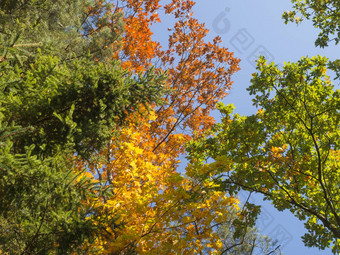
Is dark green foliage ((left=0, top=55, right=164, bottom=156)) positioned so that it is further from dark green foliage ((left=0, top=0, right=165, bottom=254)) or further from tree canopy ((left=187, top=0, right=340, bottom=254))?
tree canopy ((left=187, top=0, right=340, bottom=254))

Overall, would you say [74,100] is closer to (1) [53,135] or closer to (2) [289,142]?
(1) [53,135]

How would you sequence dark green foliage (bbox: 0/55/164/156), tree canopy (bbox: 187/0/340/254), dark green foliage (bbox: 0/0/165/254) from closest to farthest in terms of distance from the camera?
dark green foliage (bbox: 0/0/165/254), dark green foliage (bbox: 0/55/164/156), tree canopy (bbox: 187/0/340/254)

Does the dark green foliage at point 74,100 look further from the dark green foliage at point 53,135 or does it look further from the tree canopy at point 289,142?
the tree canopy at point 289,142

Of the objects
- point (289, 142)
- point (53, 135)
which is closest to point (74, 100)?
point (53, 135)

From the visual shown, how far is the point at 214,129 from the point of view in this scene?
7512mm

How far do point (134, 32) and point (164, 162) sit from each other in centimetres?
508

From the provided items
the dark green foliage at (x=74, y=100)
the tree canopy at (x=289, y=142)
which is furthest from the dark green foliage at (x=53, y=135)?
the tree canopy at (x=289, y=142)

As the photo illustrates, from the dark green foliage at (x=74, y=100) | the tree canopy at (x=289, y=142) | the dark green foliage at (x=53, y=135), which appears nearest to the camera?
the dark green foliage at (x=53, y=135)

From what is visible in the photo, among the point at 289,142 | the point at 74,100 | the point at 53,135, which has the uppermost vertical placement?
the point at 74,100

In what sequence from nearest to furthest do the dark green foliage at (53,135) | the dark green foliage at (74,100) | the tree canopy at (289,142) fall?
the dark green foliage at (53,135) → the dark green foliage at (74,100) → the tree canopy at (289,142)

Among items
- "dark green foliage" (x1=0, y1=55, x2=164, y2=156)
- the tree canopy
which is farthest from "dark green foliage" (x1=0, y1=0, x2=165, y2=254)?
the tree canopy

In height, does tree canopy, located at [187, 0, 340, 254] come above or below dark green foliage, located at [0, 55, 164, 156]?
below

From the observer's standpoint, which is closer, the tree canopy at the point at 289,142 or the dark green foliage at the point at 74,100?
the dark green foliage at the point at 74,100

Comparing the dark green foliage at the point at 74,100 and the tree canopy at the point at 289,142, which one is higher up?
the dark green foliage at the point at 74,100
